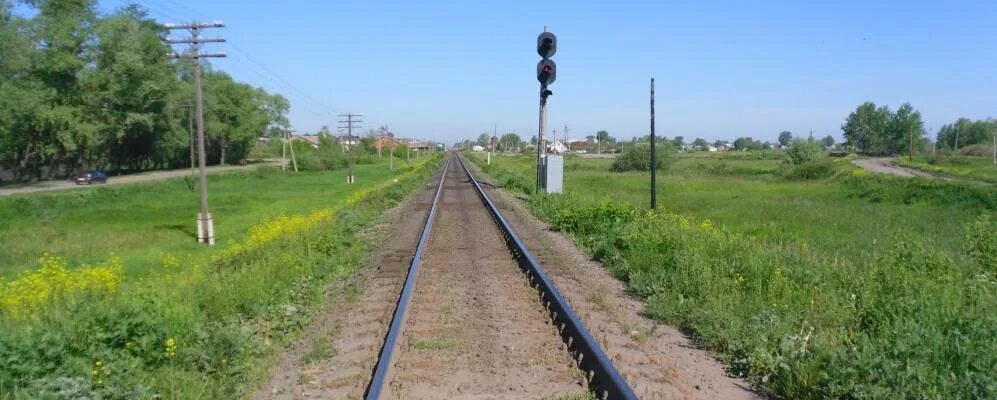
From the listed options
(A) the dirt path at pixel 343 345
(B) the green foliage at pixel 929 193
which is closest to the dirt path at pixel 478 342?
(A) the dirt path at pixel 343 345

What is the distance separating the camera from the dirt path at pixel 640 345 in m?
5.29

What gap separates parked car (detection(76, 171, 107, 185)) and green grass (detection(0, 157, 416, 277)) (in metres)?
5.17

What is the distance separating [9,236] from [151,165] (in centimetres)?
5687

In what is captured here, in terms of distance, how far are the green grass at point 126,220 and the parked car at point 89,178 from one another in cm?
517

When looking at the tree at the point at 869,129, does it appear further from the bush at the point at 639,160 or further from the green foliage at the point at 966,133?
the bush at the point at 639,160

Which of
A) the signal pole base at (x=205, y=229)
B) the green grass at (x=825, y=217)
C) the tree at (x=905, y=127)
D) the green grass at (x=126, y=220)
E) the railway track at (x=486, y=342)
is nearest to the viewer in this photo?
the railway track at (x=486, y=342)

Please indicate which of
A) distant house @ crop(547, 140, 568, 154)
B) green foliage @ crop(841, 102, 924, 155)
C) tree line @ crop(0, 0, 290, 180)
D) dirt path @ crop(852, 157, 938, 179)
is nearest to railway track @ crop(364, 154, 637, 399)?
tree line @ crop(0, 0, 290, 180)

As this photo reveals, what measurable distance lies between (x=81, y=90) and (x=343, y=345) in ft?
178

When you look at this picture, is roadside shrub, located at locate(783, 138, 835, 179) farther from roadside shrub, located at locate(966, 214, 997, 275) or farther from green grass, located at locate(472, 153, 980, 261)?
roadside shrub, located at locate(966, 214, 997, 275)

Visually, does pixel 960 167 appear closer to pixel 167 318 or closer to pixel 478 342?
pixel 478 342

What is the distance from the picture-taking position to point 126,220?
3061 centimetres

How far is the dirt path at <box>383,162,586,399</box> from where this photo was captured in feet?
17.3

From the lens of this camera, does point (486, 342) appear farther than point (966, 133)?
No

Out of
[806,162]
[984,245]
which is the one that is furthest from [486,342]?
[806,162]
